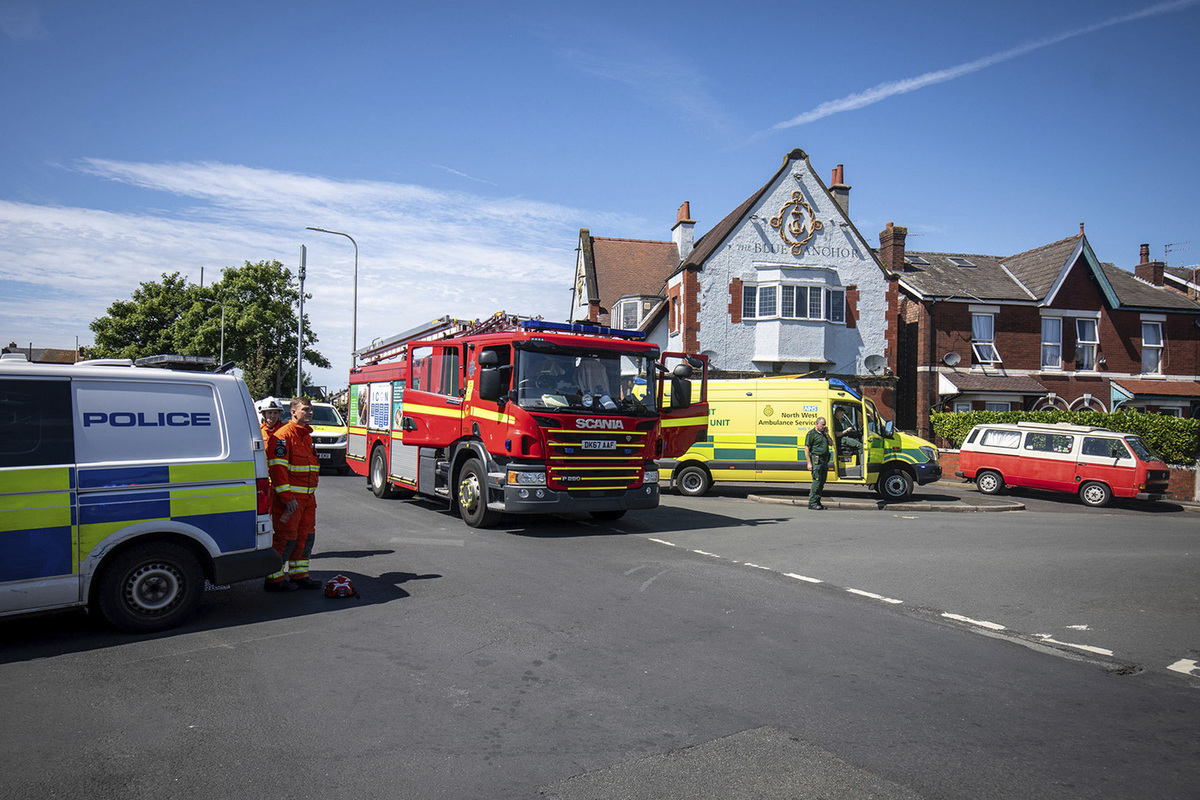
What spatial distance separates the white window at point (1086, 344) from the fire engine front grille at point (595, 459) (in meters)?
27.3

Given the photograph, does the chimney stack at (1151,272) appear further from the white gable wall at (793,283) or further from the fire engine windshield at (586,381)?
the fire engine windshield at (586,381)

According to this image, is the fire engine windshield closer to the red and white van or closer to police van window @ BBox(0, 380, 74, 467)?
police van window @ BBox(0, 380, 74, 467)

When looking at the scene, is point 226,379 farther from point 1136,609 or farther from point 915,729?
point 1136,609

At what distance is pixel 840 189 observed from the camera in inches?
1291

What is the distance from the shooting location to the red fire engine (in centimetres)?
1079

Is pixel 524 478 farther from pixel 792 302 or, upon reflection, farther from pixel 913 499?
pixel 792 302

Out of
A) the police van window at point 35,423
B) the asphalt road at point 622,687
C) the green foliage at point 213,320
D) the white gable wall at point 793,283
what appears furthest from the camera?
the green foliage at point 213,320

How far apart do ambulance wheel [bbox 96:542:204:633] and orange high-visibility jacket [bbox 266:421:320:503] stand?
1.20m

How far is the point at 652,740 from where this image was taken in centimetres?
423

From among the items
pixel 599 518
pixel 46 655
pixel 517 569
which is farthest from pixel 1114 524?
pixel 46 655

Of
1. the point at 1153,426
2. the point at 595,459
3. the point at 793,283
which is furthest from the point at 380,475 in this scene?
the point at 1153,426

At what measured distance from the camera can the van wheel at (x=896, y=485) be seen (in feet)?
59.5

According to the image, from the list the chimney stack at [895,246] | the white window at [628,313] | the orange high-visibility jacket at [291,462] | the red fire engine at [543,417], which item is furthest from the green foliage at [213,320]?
the orange high-visibility jacket at [291,462]

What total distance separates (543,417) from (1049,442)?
15771mm
